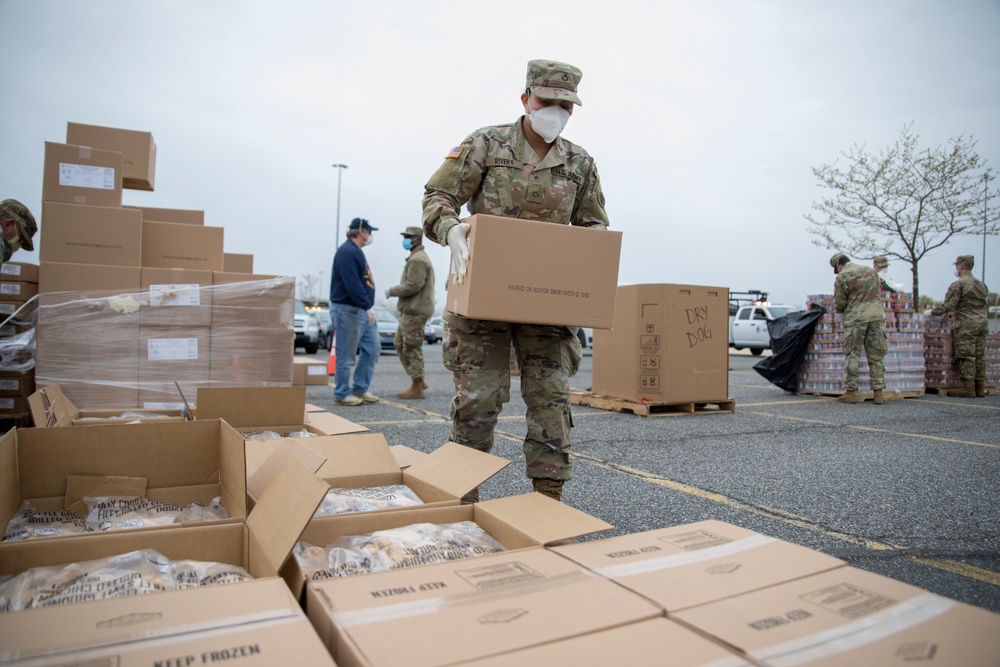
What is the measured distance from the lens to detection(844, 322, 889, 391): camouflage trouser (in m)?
8.09

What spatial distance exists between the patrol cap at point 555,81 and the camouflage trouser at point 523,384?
0.95 m

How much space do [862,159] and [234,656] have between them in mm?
20014

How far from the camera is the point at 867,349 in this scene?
8.17 metres

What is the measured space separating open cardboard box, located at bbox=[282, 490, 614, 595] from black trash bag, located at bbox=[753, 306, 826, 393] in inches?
310

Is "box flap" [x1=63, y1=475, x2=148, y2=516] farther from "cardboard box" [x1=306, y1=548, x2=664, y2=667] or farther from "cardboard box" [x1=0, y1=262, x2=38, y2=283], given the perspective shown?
"cardboard box" [x1=0, y1=262, x2=38, y2=283]

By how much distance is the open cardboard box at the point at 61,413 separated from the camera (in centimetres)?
239

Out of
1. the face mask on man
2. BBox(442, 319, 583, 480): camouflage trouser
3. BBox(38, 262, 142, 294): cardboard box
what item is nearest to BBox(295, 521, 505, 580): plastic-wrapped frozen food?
BBox(442, 319, 583, 480): camouflage trouser

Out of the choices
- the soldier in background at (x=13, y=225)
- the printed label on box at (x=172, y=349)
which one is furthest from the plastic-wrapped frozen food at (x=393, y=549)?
the soldier in background at (x=13, y=225)

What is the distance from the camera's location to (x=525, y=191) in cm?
279

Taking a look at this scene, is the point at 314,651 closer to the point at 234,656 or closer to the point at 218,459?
the point at 234,656

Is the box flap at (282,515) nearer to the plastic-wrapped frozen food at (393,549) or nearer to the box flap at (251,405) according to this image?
the plastic-wrapped frozen food at (393,549)

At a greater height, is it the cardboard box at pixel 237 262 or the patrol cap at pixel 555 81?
the patrol cap at pixel 555 81

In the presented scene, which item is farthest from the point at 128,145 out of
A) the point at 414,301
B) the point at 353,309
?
the point at 414,301

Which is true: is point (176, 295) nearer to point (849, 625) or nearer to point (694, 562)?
point (694, 562)
